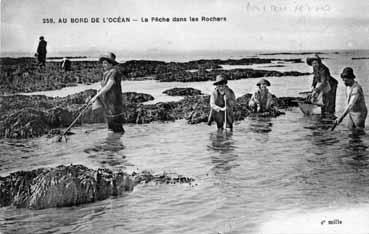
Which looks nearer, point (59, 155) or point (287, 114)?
point (59, 155)

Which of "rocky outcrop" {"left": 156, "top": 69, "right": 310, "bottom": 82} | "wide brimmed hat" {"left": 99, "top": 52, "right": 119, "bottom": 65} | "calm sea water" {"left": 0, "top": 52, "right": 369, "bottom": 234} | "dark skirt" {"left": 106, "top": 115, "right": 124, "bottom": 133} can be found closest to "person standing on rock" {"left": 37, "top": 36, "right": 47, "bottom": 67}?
"calm sea water" {"left": 0, "top": 52, "right": 369, "bottom": 234}

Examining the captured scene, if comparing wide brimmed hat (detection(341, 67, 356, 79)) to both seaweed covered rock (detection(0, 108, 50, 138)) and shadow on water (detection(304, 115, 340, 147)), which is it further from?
seaweed covered rock (detection(0, 108, 50, 138))

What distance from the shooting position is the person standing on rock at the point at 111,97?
216 centimetres

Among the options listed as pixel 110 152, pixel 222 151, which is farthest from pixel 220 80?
pixel 110 152

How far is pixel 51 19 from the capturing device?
218cm

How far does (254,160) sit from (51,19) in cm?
107

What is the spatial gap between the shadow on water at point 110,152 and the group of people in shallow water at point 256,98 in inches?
1.9

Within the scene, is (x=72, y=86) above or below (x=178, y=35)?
below

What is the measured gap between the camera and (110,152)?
6.98 feet

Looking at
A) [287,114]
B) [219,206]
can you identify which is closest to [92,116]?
[219,206]

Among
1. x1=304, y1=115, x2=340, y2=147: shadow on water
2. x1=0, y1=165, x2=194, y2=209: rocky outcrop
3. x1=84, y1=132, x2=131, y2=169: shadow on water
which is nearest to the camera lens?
x1=0, y1=165, x2=194, y2=209: rocky outcrop

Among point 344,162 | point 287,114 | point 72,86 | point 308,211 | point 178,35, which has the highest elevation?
point 178,35

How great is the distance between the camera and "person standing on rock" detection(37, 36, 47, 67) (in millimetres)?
2168

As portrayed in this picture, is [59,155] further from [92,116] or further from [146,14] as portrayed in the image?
[146,14]
